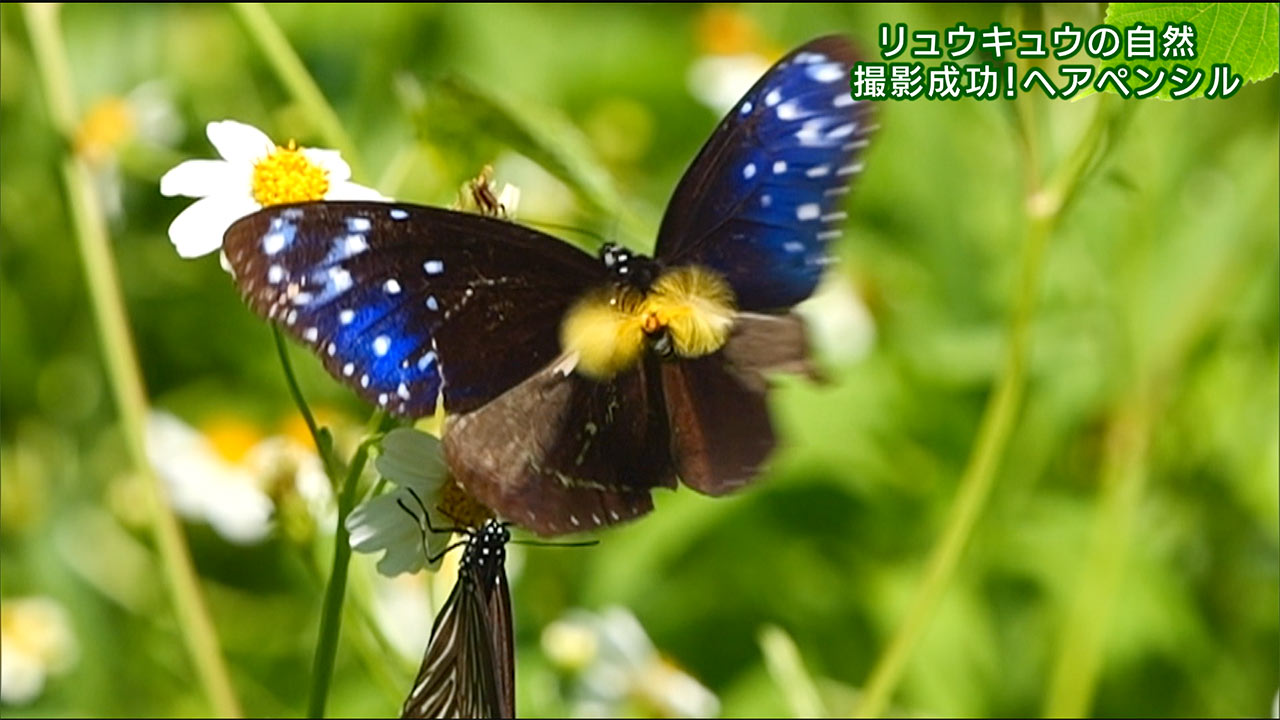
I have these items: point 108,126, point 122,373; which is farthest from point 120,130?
point 122,373

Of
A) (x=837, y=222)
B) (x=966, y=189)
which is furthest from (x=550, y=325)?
(x=966, y=189)

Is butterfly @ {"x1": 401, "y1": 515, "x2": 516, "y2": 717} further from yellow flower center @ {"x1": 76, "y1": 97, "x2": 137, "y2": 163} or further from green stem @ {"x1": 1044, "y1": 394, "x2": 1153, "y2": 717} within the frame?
yellow flower center @ {"x1": 76, "y1": 97, "x2": 137, "y2": 163}

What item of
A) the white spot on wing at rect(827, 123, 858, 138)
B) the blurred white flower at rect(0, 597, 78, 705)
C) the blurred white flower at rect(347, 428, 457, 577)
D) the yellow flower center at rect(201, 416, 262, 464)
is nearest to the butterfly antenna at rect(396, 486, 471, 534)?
the blurred white flower at rect(347, 428, 457, 577)

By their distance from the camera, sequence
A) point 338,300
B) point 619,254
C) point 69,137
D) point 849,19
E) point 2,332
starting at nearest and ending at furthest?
point 338,300 < point 619,254 < point 69,137 < point 2,332 < point 849,19

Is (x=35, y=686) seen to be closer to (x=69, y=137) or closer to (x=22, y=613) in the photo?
(x=22, y=613)

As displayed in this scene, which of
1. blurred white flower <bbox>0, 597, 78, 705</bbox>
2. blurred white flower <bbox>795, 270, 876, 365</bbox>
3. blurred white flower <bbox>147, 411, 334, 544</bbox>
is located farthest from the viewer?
blurred white flower <bbox>795, 270, 876, 365</bbox>

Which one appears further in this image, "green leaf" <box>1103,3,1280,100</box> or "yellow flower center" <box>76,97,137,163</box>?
"yellow flower center" <box>76,97,137,163</box>
